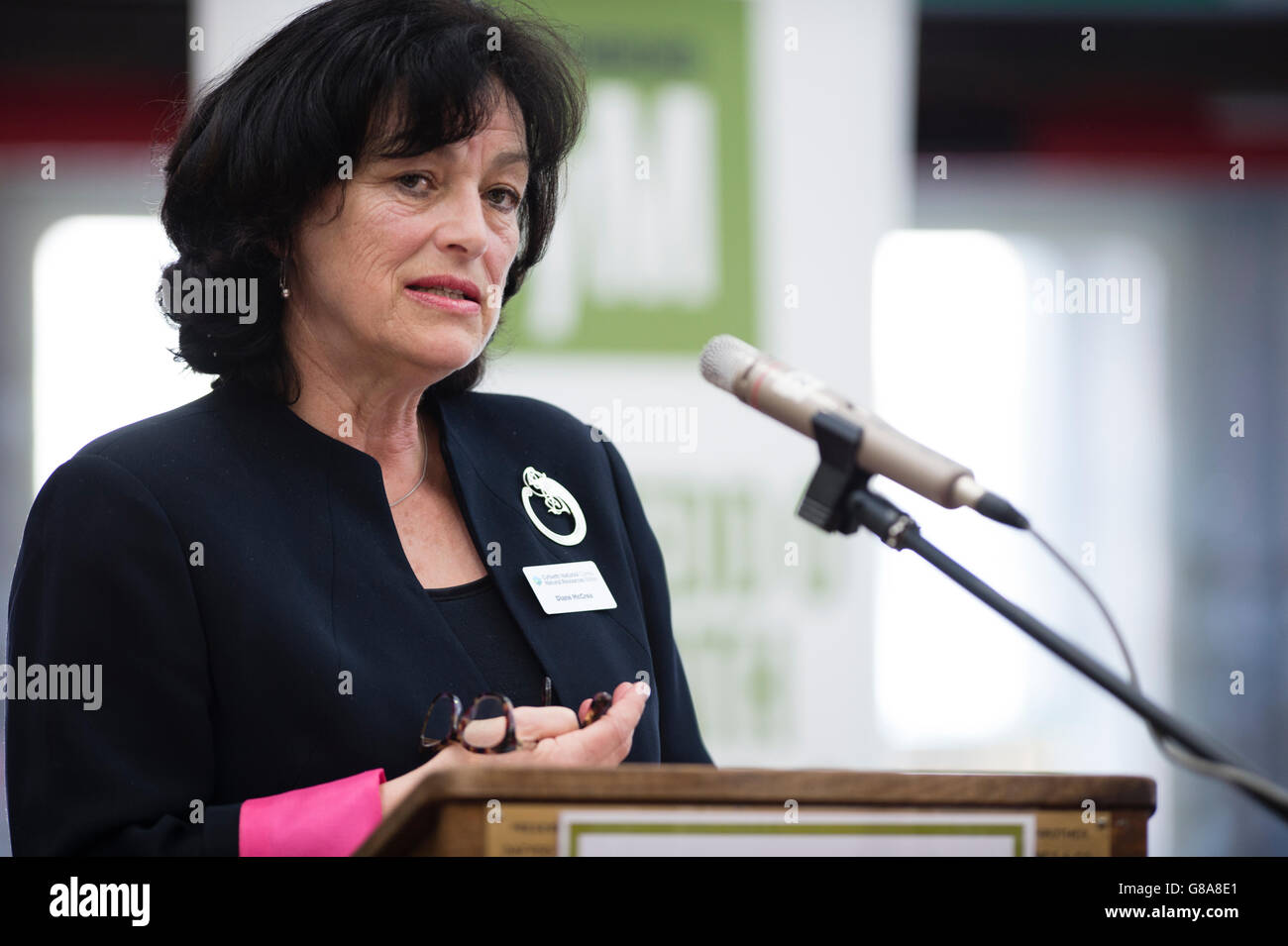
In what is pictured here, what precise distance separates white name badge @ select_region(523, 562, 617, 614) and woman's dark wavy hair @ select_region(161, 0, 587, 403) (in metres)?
0.41

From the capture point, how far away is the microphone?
1157mm

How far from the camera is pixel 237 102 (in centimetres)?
181

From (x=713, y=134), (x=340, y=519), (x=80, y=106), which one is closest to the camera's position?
(x=340, y=519)

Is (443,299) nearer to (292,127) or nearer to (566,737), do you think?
(292,127)

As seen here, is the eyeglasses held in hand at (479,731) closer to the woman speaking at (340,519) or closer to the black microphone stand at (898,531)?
the woman speaking at (340,519)

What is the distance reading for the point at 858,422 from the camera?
122 centimetres

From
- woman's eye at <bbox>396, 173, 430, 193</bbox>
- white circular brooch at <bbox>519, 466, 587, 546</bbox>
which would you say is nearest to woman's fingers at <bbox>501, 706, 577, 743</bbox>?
white circular brooch at <bbox>519, 466, 587, 546</bbox>

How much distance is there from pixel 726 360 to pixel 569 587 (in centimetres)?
63

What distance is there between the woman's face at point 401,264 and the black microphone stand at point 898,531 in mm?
680

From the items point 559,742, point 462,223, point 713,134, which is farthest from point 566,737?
point 713,134

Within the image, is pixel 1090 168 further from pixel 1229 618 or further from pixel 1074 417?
pixel 1229 618

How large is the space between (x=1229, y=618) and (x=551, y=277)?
124 inches

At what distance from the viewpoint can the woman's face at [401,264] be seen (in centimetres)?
174

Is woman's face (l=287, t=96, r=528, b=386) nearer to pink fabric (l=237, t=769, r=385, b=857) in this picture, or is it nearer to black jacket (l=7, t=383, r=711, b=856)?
black jacket (l=7, t=383, r=711, b=856)
